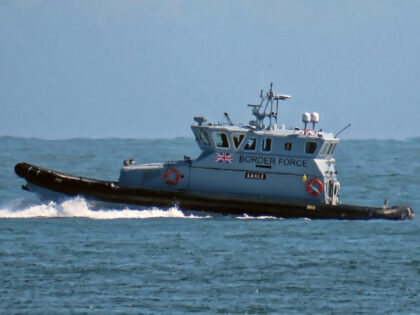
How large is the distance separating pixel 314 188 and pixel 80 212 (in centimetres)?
719

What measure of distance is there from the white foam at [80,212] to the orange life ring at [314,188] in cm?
343

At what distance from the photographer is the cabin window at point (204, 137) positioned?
3247cm

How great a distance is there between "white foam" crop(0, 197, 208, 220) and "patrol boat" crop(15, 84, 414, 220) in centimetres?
26

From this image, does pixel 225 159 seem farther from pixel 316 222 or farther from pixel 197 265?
pixel 197 265

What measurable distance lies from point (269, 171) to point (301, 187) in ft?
3.61

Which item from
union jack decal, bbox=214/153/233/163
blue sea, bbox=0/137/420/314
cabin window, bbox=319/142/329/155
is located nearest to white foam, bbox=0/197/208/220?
blue sea, bbox=0/137/420/314

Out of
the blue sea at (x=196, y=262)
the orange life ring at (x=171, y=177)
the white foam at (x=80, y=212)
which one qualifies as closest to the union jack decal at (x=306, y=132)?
the blue sea at (x=196, y=262)

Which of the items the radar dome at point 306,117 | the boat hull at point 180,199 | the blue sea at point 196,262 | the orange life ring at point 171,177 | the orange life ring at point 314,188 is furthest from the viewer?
the radar dome at point 306,117

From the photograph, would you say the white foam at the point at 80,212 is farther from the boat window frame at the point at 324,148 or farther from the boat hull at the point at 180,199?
the boat window frame at the point at 324,148

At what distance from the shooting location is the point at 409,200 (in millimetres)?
44969

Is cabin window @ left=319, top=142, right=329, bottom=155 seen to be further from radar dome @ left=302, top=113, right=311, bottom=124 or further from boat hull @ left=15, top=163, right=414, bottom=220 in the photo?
boat hull @ left=15, top=163, right=414, bottom=220

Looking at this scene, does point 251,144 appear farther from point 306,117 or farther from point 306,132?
point 306,117

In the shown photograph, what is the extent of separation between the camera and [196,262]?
26.1 m

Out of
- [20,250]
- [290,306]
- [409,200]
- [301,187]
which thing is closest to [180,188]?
[301,187]
